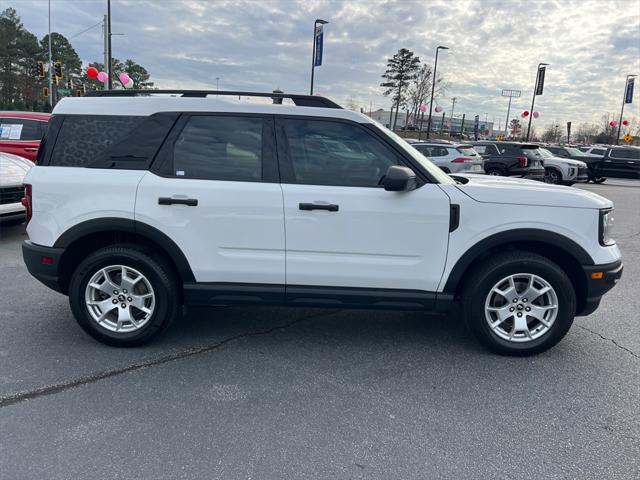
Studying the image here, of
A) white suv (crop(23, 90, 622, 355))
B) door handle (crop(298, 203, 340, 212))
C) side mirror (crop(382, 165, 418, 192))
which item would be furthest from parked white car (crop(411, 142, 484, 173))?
door handle (crop(298, 203, 340, 212))

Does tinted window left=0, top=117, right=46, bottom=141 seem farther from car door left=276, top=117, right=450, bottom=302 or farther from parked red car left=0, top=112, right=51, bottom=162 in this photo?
car door left=276, top=117, right=450, bottom=302

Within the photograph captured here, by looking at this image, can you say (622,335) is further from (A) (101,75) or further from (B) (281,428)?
(A) (101,75)

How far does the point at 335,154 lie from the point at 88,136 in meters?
1.89

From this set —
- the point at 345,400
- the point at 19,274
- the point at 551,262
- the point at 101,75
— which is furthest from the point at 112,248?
the point at 101,75

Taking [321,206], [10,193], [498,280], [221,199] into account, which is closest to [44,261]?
[221,199]

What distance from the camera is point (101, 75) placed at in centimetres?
2272

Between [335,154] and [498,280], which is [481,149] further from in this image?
[335,154]

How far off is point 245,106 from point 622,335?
380 cm

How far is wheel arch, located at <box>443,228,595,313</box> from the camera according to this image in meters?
3.58

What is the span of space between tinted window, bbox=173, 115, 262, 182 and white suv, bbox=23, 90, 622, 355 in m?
0.01

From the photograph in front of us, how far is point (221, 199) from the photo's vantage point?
141 inches

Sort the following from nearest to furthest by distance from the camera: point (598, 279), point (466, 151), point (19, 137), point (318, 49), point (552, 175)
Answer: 1. point (598, 279)
2. point (19, 137)
3. point (466, 151)
4. point (552, 175)
5. point (318, 49)

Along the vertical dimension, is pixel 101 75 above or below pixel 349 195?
above

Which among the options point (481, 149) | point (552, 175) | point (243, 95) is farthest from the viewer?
point (552, 175)
